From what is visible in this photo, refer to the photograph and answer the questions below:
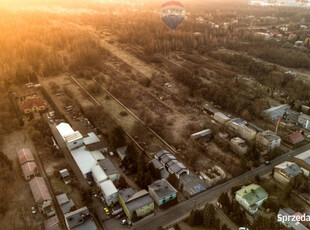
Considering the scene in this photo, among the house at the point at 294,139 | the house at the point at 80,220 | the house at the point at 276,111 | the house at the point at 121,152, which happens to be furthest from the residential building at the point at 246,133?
the house at the point at 80,220

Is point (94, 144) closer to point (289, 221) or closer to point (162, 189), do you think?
point (162, 189)

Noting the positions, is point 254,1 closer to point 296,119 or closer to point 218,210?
point 296,119

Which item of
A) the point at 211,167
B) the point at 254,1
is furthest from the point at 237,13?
the point at 211,167

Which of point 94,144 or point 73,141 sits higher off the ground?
point 73,141

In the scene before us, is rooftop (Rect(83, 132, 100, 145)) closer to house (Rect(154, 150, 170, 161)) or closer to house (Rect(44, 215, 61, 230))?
house (Rect(154, 150, 170, 161))

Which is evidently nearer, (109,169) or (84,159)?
(109,169)

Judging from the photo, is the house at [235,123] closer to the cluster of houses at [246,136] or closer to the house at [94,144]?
the cluster of houses at [246,136]

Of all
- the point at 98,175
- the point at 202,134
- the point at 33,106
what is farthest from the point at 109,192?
the point at 33,106
